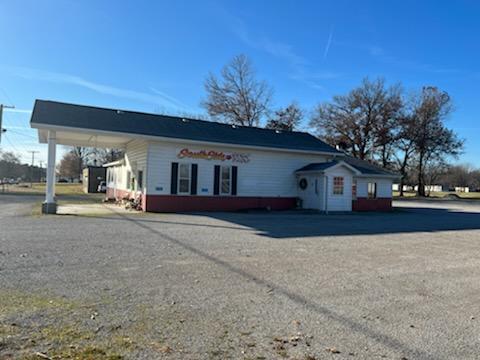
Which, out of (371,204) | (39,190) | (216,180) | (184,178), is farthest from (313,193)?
(39,190)

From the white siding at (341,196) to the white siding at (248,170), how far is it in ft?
7.31

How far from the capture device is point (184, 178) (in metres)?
19.1

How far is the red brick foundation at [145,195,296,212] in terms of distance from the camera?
18.3 meters

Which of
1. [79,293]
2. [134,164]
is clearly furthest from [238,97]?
[79,293]

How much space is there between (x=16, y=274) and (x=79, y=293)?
1.58m

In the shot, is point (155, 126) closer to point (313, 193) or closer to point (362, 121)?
point (313, 193)

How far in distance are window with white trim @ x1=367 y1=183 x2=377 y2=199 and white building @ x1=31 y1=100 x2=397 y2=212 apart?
0.06 meters

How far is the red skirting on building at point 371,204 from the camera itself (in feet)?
76.4

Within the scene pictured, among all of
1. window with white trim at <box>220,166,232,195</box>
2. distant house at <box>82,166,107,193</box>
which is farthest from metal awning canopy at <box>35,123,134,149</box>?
distant house at <box>82,166,107,193</box>

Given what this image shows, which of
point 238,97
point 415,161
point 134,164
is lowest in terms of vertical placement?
point 134,164

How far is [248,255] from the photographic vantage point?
8273mm

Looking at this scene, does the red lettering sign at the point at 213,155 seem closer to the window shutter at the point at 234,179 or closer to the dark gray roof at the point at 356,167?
the window shutter at the point at 234,179

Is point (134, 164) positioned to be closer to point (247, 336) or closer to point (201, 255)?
point (201, 255)

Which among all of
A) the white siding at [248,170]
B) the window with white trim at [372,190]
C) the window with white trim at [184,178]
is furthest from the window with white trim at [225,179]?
the window with white trim at [372,190]
